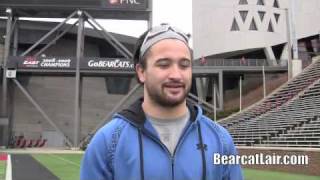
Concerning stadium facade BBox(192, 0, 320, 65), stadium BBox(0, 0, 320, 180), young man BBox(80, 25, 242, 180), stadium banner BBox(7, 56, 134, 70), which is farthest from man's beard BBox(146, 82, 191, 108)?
stadium facade BBox(192, 0, 320, 65)

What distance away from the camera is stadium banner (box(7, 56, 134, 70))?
54.0m

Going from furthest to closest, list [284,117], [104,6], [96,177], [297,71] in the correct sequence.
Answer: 1. [104,6]
2. [297,71]
3. [284,117]
4. [96,177]

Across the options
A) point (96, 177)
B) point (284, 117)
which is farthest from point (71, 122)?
point (96, 177)

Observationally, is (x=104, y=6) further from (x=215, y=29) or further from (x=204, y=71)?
(x=215, y=29)

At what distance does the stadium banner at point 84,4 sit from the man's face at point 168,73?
175 feet

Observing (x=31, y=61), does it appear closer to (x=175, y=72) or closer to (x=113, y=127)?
(x=113, y=127)

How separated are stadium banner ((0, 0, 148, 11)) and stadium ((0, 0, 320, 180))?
0.09 metres

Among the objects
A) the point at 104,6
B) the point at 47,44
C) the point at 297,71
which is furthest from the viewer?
the point at 47,44

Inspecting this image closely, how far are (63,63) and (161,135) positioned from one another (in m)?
52.6

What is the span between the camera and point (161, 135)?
8.82ft

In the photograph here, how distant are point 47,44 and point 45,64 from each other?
227 inches

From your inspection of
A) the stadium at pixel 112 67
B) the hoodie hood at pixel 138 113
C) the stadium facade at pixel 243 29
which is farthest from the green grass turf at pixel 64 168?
the stadium facade at pixel 243 29

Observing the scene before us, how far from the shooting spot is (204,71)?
56156mm

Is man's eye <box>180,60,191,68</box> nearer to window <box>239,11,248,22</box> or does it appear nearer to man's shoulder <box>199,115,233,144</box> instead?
man's shoulder <box>199,115,233,144</box>
